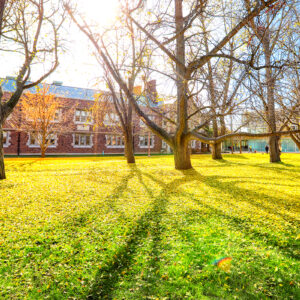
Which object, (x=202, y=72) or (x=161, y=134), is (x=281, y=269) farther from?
(x=161, y=134)

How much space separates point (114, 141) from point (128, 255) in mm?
32896

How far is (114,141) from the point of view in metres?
35.4

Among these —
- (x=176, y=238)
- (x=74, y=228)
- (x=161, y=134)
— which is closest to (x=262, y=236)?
(x=176, y=238)

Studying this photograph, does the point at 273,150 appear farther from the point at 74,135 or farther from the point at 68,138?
the point at 68,138

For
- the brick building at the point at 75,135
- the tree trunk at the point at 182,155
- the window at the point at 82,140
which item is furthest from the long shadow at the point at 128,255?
the window at the point at 82,140

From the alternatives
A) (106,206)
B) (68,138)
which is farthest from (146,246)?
(68,138)

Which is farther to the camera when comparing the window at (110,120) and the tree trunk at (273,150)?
the window at (110,120)

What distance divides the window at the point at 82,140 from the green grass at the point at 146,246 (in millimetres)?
27604

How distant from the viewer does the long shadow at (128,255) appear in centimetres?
249

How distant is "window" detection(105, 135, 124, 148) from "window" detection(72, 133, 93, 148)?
2.67 m

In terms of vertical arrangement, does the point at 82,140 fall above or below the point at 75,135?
below

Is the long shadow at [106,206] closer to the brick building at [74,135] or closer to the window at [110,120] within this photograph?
the window at [110,120]

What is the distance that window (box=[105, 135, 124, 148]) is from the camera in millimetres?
34781

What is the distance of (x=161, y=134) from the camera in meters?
11.1
